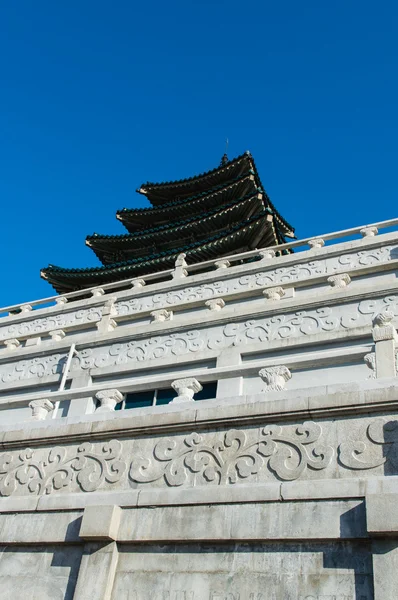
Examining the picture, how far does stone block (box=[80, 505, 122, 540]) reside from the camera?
254 inches

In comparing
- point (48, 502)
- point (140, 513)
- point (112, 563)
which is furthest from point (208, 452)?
point (48, 502)

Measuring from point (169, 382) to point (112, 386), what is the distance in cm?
94

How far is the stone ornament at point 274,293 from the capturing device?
13.2 m

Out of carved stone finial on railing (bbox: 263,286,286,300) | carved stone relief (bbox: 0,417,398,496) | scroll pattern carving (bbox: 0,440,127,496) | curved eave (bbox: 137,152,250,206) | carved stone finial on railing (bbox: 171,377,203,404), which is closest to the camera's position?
carved stone relief (bbox: 0,417,398,496)

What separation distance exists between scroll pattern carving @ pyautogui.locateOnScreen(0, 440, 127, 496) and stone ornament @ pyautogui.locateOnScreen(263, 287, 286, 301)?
265 inches

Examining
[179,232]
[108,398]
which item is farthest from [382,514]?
[179,232]

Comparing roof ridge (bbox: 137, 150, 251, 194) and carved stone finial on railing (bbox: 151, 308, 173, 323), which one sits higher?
roof ridge (bbox: 137, 150, 251, 194)

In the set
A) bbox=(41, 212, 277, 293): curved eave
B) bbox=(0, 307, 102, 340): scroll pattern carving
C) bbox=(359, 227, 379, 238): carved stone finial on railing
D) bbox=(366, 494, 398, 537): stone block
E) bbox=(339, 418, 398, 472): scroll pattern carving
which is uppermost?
bbox=(41, 212, 277, 293): curved eave

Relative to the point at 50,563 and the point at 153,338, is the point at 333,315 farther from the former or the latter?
the point at 50,563

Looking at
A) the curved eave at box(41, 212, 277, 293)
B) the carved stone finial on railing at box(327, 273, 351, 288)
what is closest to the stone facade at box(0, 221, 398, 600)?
the carved stone finial on railing at box(327, 273, 351, 288)

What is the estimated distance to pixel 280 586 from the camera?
18.3 feet

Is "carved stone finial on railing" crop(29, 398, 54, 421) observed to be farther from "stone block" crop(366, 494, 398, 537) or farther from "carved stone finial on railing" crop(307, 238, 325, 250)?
"carved stone finial on railing" crop(307, 238, 325, 250)

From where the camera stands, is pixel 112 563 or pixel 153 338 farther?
pixel 153 338

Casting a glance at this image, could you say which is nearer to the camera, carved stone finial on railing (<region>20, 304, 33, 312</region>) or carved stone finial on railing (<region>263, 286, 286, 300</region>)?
carved stone finial on railing (<region>263, 286, 286, 300</region>)
